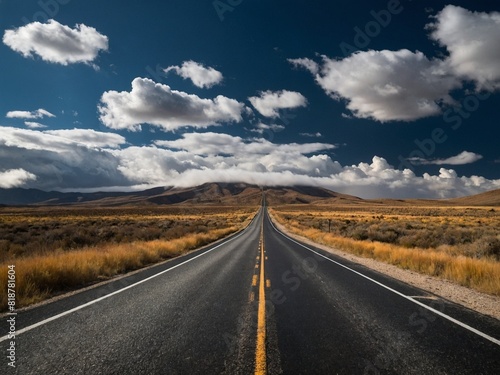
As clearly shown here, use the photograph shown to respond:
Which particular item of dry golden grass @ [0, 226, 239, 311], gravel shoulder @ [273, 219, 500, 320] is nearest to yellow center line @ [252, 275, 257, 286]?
gravel shoulder @ [273, 219, 500, 320]

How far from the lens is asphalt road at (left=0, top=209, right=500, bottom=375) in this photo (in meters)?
4.17

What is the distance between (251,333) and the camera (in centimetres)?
529

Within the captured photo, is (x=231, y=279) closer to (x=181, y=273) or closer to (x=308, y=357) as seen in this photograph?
(x=181, y=273)

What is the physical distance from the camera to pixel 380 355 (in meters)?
4.50

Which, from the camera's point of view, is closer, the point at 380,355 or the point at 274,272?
the point at 380,355

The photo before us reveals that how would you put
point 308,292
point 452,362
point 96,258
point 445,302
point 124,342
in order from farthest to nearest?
point 96,258 → point 308,292 → point 445,302 → point 124,342 → point 452,362

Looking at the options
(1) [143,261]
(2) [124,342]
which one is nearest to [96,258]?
(1) [143,261]

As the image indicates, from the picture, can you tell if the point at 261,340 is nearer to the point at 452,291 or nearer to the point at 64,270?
the point at 452,291

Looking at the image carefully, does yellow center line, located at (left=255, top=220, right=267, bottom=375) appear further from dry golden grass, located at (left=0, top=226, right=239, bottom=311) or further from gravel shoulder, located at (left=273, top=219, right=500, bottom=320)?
dry golden grass, located at (left=0, top=226, right=239, bottom=311)

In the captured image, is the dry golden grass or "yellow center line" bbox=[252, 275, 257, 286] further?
"yellow center line" bbox=[252, 275, 257, 286]

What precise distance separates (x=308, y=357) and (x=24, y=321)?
548 cm

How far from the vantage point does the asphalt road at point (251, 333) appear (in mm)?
4172

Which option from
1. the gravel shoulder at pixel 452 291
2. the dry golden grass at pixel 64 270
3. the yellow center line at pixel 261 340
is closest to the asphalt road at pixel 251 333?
the yellow center line at pixel 261 340

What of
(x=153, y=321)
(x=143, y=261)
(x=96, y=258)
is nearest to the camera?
(x=153, y=321)
